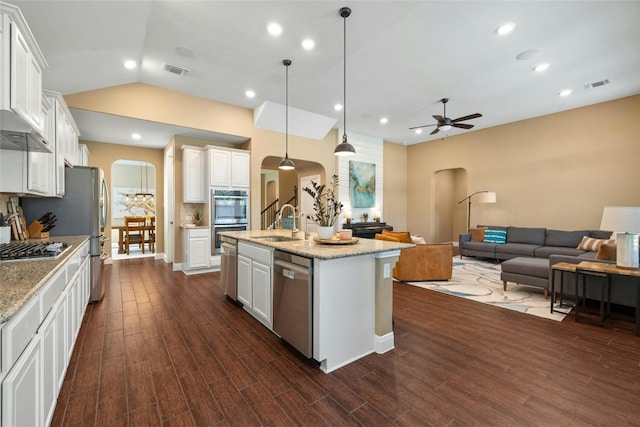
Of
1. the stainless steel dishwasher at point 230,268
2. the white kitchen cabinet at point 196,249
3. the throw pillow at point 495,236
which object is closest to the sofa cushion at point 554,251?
the throw pillow at point 495,236

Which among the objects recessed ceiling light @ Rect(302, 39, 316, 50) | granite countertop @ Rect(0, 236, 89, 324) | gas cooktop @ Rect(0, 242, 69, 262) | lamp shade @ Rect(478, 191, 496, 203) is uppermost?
recessed ceiling light @ Rect(302, 39, 316, 50)

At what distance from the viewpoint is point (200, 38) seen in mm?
3596

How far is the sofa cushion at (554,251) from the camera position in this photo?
5.38 m

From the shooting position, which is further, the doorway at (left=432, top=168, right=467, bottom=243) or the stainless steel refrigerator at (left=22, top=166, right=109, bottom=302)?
the doorway at (left=432, top=168, right=467, bottom=243)

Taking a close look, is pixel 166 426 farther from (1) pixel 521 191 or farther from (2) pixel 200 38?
(1) pixel 521 191

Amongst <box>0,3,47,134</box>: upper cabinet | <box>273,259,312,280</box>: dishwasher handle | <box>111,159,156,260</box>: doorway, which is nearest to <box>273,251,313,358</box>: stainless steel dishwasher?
<box>273,259,312,280</box>: dishwasher handle

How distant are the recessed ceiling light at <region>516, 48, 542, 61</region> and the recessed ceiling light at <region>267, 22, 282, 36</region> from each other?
3456 millimetres

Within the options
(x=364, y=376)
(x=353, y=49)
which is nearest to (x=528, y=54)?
(x=353, y=49)

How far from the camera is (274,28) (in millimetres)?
3371

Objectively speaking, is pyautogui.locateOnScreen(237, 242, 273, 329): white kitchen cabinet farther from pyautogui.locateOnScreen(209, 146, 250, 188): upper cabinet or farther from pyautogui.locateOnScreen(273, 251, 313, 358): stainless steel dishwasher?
pyautogui.locateOnScreen(209, 146, 250, 188): upper cabinet

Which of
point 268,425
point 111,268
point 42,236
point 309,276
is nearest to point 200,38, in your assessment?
point 42,236

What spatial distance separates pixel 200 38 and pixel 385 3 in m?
2.32

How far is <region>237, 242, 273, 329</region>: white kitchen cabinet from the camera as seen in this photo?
9.39ft

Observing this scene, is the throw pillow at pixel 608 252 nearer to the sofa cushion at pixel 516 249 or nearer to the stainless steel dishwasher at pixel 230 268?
the sofa cushion at pixel 516 249
